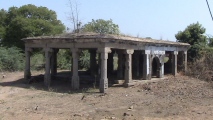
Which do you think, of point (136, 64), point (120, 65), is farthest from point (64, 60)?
point (120, 65)

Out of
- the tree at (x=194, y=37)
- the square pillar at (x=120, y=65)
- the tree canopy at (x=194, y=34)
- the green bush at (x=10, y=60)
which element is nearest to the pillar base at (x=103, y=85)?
the square pillar at (x=120, y=65)

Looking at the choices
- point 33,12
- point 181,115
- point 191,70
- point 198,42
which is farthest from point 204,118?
point 33,12

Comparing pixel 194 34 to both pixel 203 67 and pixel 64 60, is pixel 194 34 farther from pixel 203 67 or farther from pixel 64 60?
pixel 64 60

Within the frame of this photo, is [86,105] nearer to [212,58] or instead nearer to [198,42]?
[212,58]

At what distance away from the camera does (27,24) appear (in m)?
31.7

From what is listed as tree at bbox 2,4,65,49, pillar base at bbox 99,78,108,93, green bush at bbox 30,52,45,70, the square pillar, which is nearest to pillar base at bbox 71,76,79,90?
pillar base at bbox 99,78,108,93

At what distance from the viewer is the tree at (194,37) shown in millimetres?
25469

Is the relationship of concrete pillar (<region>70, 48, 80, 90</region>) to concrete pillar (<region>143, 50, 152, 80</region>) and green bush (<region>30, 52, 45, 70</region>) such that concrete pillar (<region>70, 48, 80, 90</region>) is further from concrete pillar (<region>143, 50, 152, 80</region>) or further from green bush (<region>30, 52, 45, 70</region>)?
green bush (<region>30, 52, 45, 70</region>)

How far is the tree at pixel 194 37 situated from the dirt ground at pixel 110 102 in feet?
27.5

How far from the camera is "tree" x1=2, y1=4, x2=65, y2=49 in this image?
104 feet

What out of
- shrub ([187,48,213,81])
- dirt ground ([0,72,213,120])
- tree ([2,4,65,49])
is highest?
tree ([2,4,65,49])

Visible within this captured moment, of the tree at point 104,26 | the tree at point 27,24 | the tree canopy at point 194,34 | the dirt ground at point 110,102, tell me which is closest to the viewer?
the dirt ground at point 110,102

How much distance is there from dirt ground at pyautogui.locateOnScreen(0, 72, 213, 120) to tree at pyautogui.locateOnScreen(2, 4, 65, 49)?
15361mm

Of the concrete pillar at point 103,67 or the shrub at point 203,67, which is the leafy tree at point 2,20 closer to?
the shrub at point 203,67
